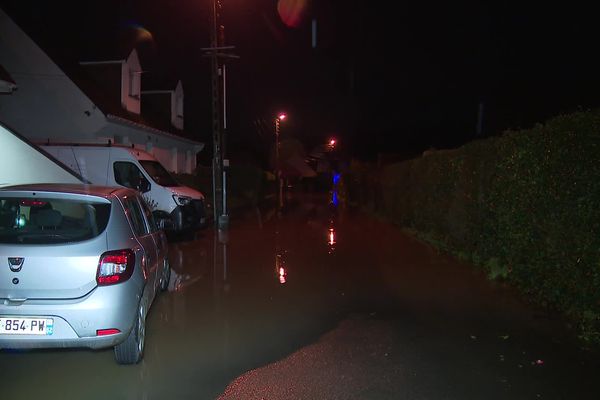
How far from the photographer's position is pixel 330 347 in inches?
234

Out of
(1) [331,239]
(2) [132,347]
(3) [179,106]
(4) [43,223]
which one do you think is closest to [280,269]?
(1) [331,239]

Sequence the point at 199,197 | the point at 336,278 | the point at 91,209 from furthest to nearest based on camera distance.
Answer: the point at 199,197 → the point at 336,278 → the point at 91,209

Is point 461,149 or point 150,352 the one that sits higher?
point 461,149

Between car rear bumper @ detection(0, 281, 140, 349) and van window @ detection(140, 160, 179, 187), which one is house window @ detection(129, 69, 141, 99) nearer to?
van window @ detection(140, 160, 179, 187)

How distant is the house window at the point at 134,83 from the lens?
24.9 meters

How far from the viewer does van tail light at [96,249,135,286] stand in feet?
15.8

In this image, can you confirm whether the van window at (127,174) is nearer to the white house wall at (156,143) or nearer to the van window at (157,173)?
the van window at (157,173)

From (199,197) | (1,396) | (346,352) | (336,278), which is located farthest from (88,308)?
(199,197)

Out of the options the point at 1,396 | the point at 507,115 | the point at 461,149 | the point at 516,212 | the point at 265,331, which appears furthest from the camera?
the point at 507,115

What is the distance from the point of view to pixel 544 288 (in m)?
7.46

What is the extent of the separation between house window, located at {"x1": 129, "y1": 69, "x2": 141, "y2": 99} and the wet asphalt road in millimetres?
16754

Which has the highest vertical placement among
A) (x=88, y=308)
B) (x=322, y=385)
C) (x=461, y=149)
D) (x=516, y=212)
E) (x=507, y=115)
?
(x=507, y=115)

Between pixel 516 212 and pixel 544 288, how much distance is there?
130cm

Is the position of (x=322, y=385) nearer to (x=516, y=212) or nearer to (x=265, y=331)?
(x=265, y=331)
